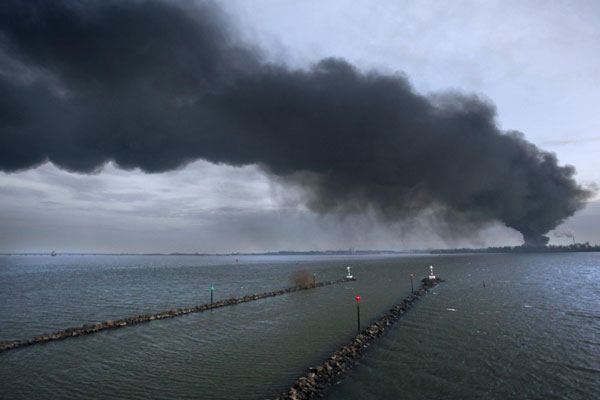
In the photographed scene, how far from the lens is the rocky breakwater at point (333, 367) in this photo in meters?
12.1

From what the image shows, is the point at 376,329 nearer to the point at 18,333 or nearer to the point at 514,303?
the point at 514,303

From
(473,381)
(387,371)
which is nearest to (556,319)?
(473,381)

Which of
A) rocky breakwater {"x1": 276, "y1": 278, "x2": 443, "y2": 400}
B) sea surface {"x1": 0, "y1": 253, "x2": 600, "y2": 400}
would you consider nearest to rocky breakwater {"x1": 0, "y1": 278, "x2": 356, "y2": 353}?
sea surface {"x1": 0, "y1": 253, "x2": 600, "y2": 400}

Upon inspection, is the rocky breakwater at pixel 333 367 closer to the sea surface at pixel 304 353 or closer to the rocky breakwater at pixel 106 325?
the sea surface at pixel 304 353

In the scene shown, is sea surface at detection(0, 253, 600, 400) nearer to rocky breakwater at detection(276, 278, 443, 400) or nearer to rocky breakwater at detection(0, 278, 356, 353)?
rocky breakwater at detection(276, 278, 443, 400)

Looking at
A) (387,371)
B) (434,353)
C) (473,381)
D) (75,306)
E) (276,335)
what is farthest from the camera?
(75,306)

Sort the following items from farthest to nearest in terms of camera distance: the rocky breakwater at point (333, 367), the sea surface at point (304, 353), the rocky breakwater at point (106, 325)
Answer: the rocky breakwater at point (106, 325), the sea surface at point (304, 353), the rocky breakwater at point (333, 367)

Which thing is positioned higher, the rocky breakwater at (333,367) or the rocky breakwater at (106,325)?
the rocky breakwater at (333,367)

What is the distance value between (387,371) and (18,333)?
25753mm

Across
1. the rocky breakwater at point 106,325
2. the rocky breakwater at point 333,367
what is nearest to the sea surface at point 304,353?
the rocky breakwater at point 333,367

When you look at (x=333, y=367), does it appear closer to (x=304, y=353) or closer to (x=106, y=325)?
(x=304, y=353)

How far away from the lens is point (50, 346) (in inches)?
757

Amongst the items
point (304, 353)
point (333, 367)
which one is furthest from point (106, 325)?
point (333, 367)

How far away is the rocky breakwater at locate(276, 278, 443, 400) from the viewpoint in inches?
475
